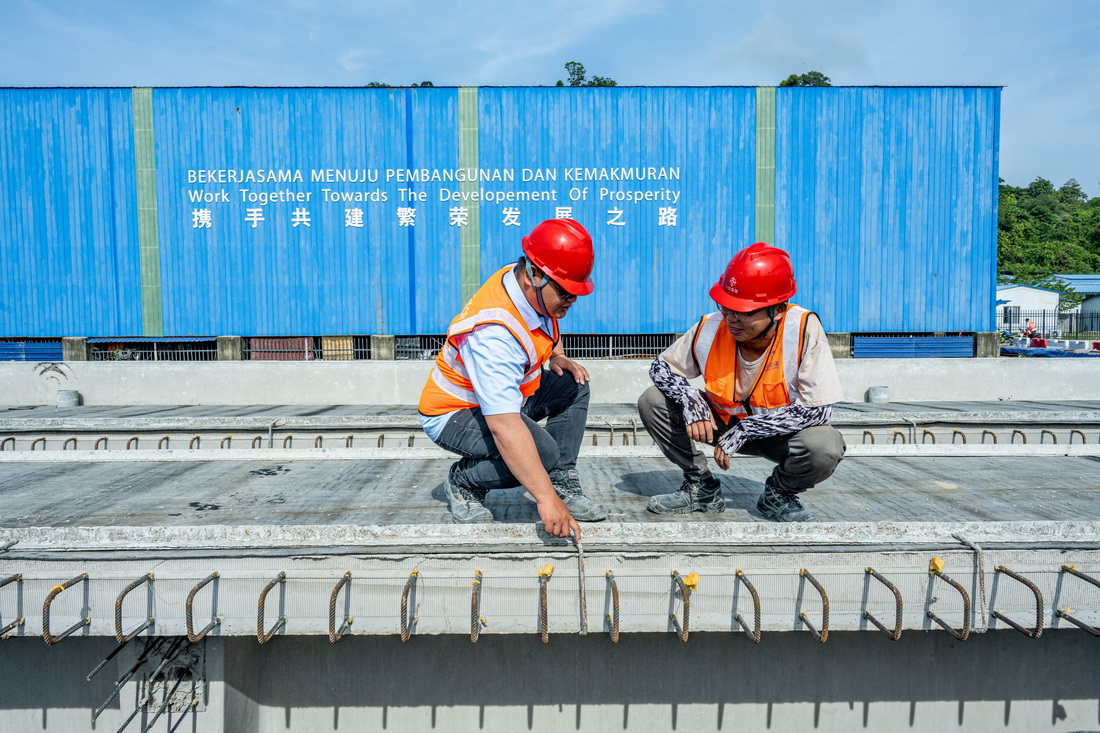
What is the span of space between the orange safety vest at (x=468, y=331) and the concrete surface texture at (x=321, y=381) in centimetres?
718

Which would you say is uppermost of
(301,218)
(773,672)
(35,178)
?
(35,178)

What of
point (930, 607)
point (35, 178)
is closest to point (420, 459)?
point (930, 607)

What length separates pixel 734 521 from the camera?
293 cm

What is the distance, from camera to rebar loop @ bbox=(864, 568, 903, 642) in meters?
2.61

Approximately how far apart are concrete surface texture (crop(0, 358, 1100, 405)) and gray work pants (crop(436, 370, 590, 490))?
6866 millimetres

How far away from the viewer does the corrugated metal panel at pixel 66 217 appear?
13977mm

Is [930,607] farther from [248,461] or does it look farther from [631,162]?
[631,162]

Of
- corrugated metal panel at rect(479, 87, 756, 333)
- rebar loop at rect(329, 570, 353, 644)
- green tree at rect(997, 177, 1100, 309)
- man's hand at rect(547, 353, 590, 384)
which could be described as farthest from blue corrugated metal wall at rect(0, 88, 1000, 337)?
green tree at rect(997, 177, 1100, 309)

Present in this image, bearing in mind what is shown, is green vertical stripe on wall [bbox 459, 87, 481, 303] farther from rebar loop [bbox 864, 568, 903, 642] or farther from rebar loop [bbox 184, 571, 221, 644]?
rebar loop [bbox 864, 568, 903, 642]

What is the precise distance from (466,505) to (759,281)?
63.5 inches

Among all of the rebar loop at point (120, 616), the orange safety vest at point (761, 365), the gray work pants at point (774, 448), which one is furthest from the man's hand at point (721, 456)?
the rebar loop at point (120, 616)

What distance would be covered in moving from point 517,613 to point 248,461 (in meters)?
2.75

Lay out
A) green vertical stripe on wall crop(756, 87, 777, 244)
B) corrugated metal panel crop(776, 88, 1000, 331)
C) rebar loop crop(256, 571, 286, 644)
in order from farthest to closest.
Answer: corrugated metal panel crop(776, 88, 1000, 331)
green vertical stripe on wall crop(756, 87, 777, 244)
rebar loop crop(256, 571, 286, 644)

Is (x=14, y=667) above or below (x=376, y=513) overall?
below
